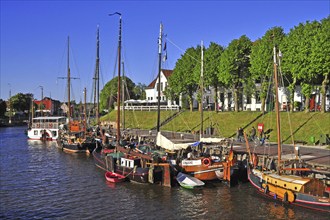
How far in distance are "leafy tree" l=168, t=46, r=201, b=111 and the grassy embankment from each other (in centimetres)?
518

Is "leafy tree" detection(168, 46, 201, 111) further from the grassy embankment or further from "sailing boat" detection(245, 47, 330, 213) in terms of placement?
"sailing boat" detection(245, 47, 330, 213)

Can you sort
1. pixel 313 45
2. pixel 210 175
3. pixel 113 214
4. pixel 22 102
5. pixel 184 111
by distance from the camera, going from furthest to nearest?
pixel 22 102, pixel 184 111, pixel 313 45, pixel 210 175, pixel 113 214

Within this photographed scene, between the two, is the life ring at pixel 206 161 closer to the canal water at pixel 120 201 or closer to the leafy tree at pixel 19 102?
the canal water at pixel 120 201

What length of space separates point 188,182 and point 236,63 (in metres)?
38.4

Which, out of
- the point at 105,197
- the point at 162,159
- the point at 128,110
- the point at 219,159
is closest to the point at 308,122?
the point at 219,159

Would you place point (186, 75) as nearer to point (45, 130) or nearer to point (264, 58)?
point (264, 58)

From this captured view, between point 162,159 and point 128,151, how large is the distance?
4702mm

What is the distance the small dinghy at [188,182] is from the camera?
30672 mm

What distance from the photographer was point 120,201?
91.6 feet

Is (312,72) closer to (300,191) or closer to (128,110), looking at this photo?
(300,191)

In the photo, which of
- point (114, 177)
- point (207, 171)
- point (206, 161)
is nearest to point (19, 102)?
point (114, 177)

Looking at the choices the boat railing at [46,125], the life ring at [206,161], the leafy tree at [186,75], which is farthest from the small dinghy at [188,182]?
the boat railing at [46,125]

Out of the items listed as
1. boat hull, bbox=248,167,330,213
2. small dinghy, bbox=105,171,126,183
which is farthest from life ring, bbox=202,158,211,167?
small dinghy, bbox=105,171,126,183

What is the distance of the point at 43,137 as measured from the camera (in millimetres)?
82312
